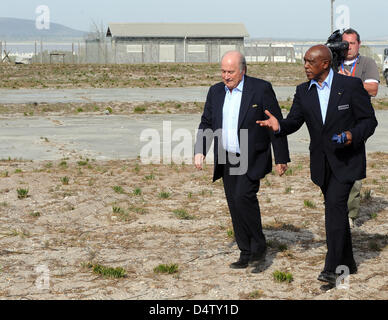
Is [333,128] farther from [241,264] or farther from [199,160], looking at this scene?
[241,264]

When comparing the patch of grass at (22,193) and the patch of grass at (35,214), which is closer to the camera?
the patch of grass at (35,214)

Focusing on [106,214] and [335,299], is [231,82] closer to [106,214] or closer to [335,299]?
[335,299]

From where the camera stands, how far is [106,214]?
343 inches

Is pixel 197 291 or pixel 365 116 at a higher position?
pixel 365 116

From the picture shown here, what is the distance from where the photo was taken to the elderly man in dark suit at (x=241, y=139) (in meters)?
6.01

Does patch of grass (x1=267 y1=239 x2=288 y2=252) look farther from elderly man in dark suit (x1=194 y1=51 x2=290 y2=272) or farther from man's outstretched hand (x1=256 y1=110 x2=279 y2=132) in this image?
man's outstretched hand (x1=256 y1=110 x2=279 y2=132)

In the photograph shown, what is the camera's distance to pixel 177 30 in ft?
233

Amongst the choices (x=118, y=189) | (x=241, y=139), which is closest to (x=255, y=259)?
(x=241, y=139)

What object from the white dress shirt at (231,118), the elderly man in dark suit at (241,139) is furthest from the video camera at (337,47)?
the white dress shirt at (231,118)

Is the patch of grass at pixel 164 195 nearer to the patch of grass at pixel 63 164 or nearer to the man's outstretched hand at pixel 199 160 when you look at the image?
the patch of grass at pixel 63 164

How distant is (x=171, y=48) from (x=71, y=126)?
5212 cm

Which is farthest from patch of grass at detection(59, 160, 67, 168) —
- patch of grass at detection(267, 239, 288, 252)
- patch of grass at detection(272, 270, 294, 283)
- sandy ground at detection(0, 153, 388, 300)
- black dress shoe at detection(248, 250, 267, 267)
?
patch of grass at detection(272, 270, 294, 283)

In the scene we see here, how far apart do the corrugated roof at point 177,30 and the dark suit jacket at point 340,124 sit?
6385cm

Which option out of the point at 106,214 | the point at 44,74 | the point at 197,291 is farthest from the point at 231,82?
the point at 44,74
